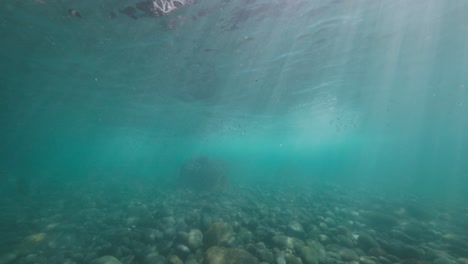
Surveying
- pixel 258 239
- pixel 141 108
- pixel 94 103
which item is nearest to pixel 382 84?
pixel 258 239

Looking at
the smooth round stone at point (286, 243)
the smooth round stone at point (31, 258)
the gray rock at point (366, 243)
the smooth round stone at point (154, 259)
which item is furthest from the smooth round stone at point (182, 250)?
the gray rock at point (366, 243)

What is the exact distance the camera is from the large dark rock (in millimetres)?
23156

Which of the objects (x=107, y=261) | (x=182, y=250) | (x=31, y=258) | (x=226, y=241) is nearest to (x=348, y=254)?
(x=226, y=241)

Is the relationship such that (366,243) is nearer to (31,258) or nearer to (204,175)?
(31,258)

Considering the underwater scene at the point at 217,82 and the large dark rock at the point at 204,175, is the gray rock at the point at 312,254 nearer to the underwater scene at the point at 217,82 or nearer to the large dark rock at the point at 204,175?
the underwater scene at the point at 217,82

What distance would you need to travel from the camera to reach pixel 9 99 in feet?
75.0

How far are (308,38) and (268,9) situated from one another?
13.7 feet

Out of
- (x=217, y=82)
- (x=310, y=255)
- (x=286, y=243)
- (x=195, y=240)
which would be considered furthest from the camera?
(x=217, y=82)

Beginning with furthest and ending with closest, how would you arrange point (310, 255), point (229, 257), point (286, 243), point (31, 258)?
point (286, 243), point (31, 258), point (310, 255), point (229, 257)

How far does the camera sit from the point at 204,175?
23828 millimetres

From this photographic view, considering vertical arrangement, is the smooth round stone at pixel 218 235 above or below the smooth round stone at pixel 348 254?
above

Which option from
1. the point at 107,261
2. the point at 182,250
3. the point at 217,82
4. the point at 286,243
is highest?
the point at 217,82

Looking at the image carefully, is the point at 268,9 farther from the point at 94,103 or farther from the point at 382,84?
the point at 94,103

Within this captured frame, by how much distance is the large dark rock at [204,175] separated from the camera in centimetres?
2316
